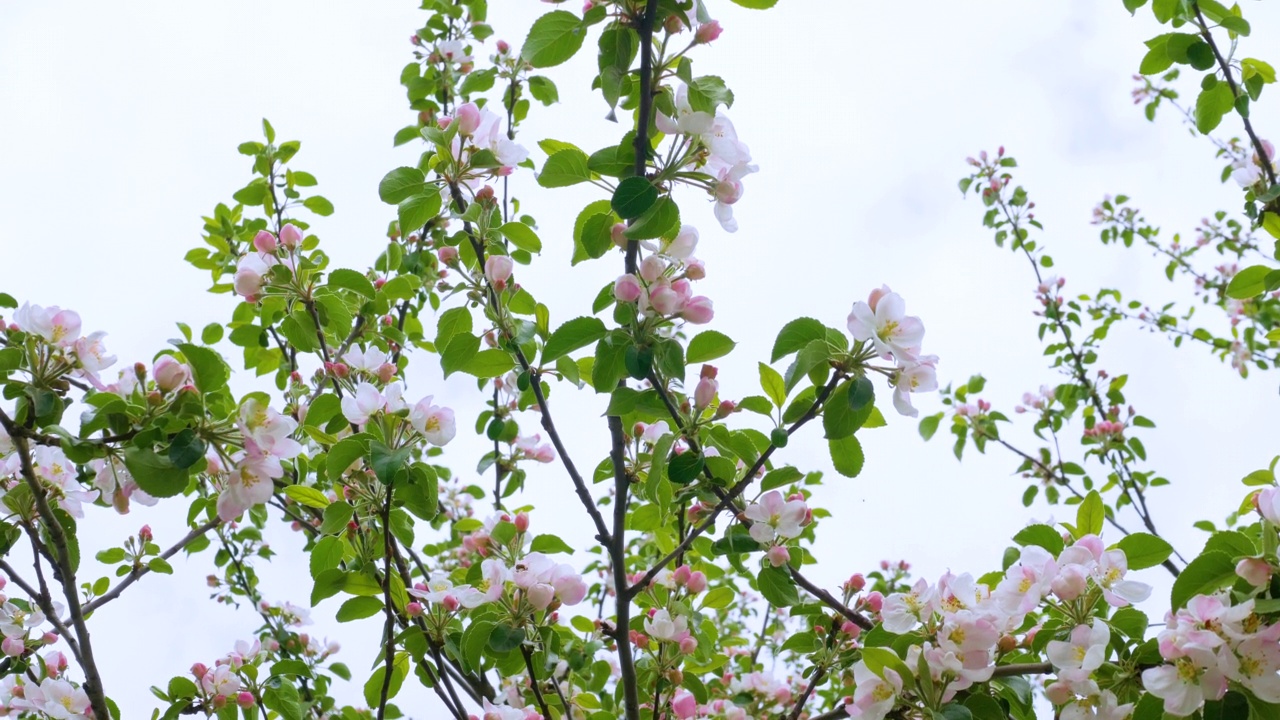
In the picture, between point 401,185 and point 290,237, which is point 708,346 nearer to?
point 401,185

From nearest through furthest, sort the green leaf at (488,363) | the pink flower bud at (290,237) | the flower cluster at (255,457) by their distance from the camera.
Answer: the flower cluster at (255,457)
the green leaf at (488,363)
the pink flower bud at (290,237)

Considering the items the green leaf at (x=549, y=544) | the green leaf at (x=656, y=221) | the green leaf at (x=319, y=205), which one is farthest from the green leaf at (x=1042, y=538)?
the green leaf at (x=319, y=205)

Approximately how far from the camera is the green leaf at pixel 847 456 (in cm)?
139

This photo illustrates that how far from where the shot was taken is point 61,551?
4.13 ft

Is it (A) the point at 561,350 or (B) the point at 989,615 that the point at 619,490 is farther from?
(B) the point at 989,615

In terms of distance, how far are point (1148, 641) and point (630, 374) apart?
2.67 ft

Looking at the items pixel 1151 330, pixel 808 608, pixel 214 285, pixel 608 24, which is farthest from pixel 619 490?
pixel 1151 330

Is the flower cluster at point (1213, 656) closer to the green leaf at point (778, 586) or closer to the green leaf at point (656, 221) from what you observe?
the green leaf at point (778, 586)

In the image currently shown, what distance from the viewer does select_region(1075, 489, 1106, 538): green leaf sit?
133cm

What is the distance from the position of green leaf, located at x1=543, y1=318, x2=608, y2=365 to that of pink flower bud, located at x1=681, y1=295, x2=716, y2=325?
0.46 ft

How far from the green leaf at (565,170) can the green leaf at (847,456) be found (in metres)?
0.60

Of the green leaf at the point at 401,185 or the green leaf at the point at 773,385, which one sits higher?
the green leaf at the point at 401,185

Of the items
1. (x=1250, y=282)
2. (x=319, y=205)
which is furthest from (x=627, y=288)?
(x=319, y=205)

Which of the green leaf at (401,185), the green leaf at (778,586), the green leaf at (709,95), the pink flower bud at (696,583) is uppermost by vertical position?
the green leaf at (401,185)
